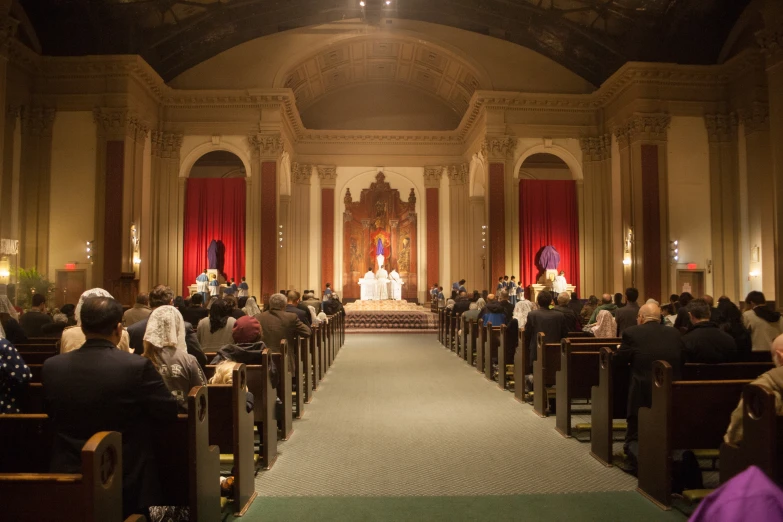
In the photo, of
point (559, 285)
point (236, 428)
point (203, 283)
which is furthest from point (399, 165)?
point (236, 428)

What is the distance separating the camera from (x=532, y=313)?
7.31 metres

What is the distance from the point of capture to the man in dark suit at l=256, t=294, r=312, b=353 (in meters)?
6.77

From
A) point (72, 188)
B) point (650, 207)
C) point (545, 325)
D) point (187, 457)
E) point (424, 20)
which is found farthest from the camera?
point (424, 20)

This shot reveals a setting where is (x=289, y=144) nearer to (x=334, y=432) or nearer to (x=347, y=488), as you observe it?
(x=334, y=432)

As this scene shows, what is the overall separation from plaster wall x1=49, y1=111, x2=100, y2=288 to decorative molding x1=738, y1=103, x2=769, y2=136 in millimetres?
17824

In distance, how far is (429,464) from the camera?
5062 mm

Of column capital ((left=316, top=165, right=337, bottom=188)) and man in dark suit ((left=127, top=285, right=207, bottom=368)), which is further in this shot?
column capital ((left=316, top=165, right=337, bottom=188))

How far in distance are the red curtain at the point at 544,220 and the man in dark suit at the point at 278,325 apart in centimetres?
1479

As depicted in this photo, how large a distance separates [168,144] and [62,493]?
18.9m

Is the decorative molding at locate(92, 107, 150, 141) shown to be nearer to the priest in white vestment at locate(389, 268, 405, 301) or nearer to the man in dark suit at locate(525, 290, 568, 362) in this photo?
the priest in white vestment at locate(389, 268, 405, 301)

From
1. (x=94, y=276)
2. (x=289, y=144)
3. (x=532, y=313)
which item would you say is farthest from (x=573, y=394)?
(x=289, y=144)

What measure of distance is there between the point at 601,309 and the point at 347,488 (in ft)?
17.2

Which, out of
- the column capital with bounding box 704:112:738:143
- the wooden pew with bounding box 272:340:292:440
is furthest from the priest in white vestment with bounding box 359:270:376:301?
the wooden pew with bounding box 272:340:292:440

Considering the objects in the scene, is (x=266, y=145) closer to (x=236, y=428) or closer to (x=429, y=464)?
(x=429, y=464)
